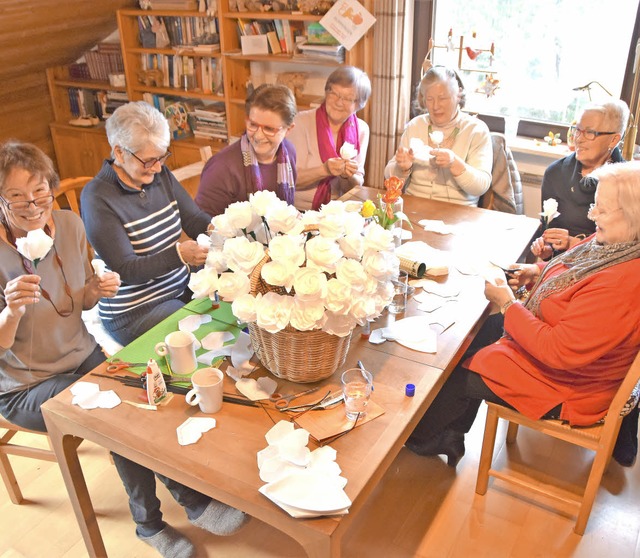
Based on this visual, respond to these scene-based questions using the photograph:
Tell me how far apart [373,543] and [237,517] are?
0.46 metres

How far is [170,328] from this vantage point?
5.82ft

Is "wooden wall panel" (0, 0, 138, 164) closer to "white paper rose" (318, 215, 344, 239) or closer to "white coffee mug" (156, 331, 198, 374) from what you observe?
"white coffee mug" (156, 331, 198, 374)

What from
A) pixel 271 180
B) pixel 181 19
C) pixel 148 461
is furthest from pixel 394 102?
pixel 148 461

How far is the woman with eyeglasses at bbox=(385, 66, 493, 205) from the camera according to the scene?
2.74m

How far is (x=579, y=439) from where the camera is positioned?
1811 mm

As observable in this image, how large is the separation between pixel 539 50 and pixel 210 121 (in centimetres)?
225

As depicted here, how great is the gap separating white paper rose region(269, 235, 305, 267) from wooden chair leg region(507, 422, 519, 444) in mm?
1386

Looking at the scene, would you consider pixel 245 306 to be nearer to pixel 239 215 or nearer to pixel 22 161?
pixel 239 215

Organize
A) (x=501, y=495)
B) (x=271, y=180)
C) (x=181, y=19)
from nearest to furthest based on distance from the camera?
(x=501, y=495)
(x=271, y=180)
(x=181, y=19)

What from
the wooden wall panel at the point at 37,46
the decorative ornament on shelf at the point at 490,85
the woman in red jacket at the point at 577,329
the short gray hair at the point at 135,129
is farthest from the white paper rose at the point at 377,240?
the wooden wall panel at the point at 37,46

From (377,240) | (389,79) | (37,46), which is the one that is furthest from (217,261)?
(37,46)

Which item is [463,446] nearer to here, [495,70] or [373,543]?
[373,543]

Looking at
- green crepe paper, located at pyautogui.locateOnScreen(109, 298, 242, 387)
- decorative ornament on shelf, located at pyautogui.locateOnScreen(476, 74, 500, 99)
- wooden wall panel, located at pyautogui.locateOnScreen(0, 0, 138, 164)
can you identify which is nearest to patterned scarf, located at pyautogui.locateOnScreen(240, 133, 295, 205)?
green crepe paper, located at pyautogui.locateOnScreen(109, 298, 242, 387)

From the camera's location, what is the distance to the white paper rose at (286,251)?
51.6 inches
